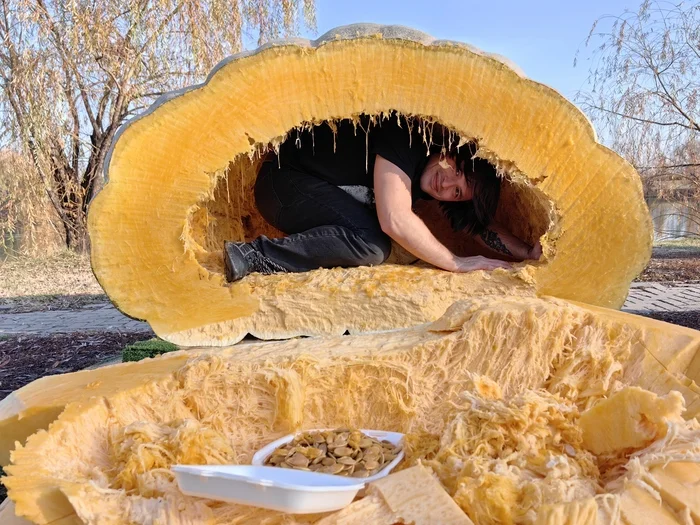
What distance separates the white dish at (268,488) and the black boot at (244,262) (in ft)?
3.86

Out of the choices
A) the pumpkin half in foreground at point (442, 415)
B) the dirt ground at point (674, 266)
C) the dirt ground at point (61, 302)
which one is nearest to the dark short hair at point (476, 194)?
the pumpkin half in foreground at point (442, 415)

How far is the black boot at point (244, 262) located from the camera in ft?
7.42

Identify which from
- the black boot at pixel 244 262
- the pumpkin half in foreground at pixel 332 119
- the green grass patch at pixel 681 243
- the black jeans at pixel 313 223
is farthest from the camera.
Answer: the green grass patch at pixel 681 243

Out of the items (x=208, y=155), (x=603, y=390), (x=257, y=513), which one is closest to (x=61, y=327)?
(x=208, y=155)

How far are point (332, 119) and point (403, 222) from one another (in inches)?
21.7

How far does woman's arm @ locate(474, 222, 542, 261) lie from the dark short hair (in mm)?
43

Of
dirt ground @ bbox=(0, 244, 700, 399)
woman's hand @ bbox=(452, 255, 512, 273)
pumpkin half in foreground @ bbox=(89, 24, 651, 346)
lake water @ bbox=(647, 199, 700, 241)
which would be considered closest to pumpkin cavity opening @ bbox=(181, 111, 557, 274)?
pumpkin half in foreground @ bbox=(89, 24, 651, 346)

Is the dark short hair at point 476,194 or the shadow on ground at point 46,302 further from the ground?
the dark short hair at point 476,194

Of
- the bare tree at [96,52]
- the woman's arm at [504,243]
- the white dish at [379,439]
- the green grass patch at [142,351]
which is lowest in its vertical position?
the green grass patch at [142,351]

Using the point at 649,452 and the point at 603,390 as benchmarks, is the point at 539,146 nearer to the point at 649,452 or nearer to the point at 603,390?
the point at 603,390

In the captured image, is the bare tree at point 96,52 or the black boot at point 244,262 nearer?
the black boot at point 244,262

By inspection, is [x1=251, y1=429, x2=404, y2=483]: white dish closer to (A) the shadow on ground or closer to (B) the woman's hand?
(B) the woman's hand

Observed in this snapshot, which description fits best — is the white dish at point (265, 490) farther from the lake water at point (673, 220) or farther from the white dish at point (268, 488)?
the lake water at point (673, 220)

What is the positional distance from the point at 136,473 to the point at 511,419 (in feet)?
3.10
